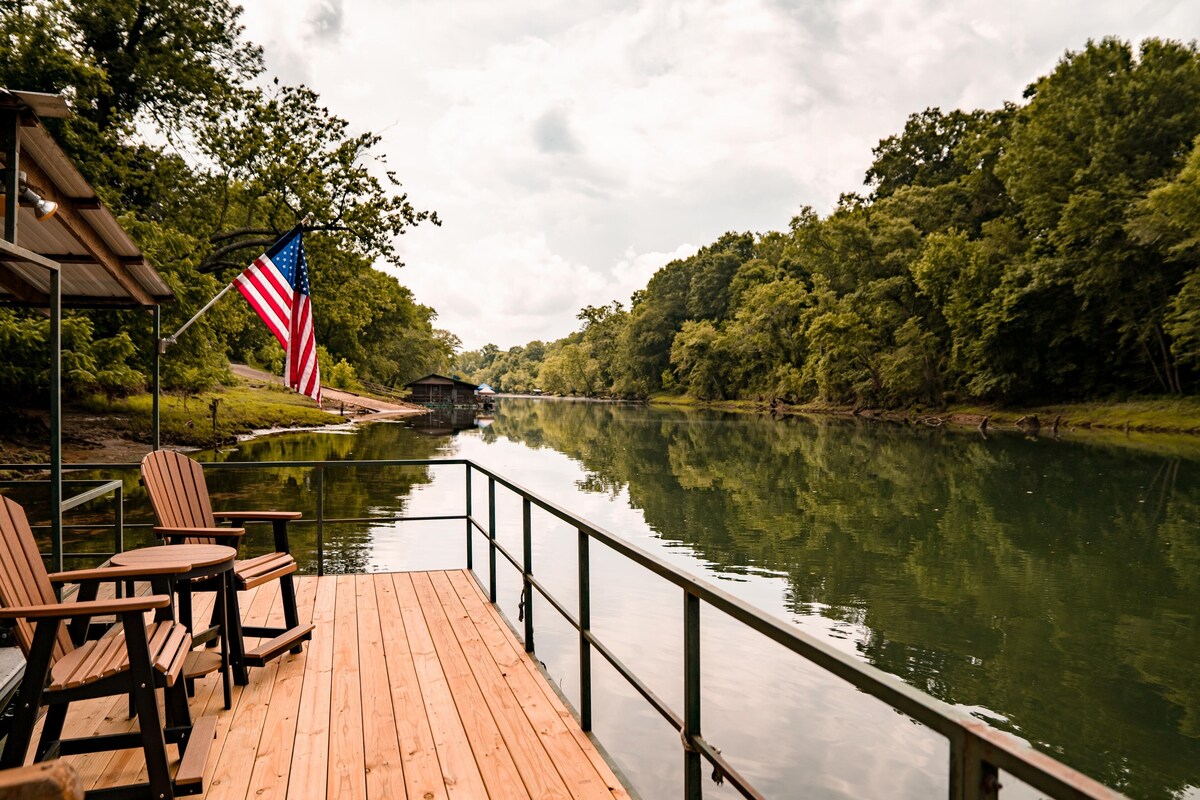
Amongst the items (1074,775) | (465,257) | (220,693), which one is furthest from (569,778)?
(465,257)

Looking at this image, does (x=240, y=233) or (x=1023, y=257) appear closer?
(x=240, y=233)

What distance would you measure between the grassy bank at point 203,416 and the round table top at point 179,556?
1880cm

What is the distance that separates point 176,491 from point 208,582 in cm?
57

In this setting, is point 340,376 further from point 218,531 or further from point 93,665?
point 93,665

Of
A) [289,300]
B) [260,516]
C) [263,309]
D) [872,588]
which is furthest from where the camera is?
[872,588]

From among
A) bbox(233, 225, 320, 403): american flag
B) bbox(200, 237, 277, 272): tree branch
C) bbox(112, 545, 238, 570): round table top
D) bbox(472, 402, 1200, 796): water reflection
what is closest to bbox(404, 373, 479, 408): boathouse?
bbox(472, 402, 1200, 796): water reflection

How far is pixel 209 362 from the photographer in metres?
18.6

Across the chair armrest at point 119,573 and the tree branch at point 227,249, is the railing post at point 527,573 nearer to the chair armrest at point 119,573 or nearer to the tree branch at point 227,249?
the chair armrest at point 119,573

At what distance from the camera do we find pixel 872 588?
31.4 ft

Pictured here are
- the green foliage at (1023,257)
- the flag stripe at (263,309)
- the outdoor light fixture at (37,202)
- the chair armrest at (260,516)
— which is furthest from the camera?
the green foliage at (1023,257)

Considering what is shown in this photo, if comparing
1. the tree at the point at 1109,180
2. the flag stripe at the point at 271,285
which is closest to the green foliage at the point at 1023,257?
the tree at the point at 1109,180

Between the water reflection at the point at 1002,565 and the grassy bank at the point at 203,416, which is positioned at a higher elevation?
the grassy bank at the point at 203,416

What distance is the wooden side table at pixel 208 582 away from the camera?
301cm

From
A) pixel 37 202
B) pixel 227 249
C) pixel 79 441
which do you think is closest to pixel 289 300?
pixel 37 202
